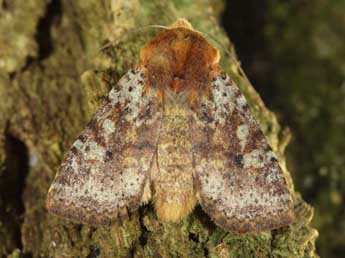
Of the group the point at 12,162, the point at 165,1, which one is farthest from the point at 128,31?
the point at 12,162

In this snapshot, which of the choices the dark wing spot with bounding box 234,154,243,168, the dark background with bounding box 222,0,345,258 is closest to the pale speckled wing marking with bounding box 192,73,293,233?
the dark wing spot with bounding box 234,154,243,168

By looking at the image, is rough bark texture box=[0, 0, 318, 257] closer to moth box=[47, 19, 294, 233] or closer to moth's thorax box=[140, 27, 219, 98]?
moth box=[47, 19, 294, 233]

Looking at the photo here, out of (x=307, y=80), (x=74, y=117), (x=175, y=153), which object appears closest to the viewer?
(x=175, y=153)

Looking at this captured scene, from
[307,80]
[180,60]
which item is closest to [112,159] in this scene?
[180,60]

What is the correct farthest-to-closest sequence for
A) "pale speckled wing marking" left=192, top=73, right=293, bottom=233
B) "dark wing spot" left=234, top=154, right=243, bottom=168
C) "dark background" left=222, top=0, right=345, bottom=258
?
"dark background" left=222, top=0, right=345, bottom=258 < "dark wing spot" left=234, top=154, right=243, bottom=168 < "pale speckled wing marking" left=192, top=73, right=293, bottom=233

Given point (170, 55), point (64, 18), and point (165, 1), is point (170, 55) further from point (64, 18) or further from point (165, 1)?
point (64, 18)

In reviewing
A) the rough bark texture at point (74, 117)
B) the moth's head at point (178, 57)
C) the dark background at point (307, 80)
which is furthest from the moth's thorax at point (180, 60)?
the dark background at point (307, 80)

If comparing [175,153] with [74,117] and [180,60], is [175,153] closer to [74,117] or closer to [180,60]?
[180,60]
